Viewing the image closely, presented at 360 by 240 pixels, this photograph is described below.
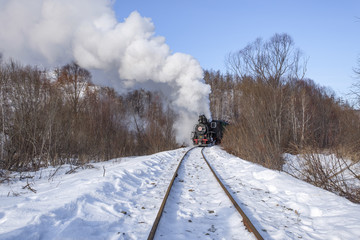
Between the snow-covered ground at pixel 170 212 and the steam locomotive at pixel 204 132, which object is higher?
the steam locomotive at pixel 204 132

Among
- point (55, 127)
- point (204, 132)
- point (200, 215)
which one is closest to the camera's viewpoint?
point (200, 215)

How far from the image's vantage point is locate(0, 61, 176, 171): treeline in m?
7.84

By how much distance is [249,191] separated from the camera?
4.75m

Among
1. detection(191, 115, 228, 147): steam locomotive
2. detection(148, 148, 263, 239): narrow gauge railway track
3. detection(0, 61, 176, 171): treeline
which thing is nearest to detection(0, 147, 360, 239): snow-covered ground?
detection(148, 148, 263, 239): narrow gauge railway track

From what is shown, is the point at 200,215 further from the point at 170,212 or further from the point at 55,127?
the point at 55,127

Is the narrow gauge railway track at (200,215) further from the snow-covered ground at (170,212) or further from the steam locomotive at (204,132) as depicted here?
the steam locomotive at (204,132)

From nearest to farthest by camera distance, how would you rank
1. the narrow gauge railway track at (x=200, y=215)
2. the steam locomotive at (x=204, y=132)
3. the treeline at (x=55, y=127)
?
the narrow gauge railway track at (x=200, y=215), the treeline at (x=55, y=127), the steam locomotive at (x=204, y=132)

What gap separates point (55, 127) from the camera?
941cm

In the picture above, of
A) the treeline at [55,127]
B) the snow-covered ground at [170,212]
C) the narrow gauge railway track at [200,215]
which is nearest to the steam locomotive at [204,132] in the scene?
the treeline at [55,127]

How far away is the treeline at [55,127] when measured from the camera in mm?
7840

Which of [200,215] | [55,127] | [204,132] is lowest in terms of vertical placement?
[200,215]

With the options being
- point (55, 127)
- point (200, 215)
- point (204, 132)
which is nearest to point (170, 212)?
point (200, 215)

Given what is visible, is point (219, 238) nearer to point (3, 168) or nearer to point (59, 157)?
point (3, 168)

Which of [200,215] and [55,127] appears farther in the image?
[55,127]
